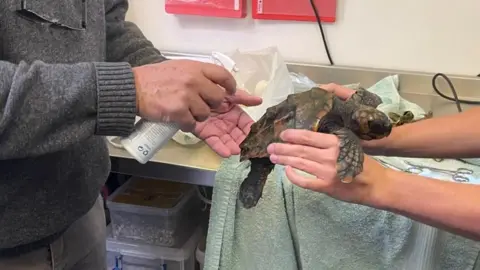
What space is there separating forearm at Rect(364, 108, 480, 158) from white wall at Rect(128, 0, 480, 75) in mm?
531

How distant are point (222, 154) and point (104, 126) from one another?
343 millimetres

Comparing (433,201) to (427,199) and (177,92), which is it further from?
(177,92)

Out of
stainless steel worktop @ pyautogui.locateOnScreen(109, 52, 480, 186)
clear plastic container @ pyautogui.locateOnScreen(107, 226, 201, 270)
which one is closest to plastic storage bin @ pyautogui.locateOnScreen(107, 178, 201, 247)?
clear plastic container @ pyautogui.locateOnScreen(107, 226, 201, 270)

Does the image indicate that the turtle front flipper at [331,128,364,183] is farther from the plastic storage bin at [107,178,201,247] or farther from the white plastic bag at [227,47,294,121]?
the plastic storage bin at [107,178,201,247]

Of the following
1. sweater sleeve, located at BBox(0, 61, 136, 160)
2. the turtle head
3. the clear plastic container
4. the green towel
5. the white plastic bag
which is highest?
sweater sleeve, located at BBox(0, 61, 136, 160)

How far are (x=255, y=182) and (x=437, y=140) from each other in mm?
349

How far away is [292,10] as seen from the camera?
1.65m

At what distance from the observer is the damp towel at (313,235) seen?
1107mm

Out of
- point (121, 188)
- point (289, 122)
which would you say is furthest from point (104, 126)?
point (121, 188)

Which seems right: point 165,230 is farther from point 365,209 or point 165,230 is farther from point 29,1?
point 29,1

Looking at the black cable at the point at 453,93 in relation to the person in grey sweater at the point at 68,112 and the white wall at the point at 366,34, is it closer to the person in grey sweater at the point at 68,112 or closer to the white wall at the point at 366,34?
the white wall at the point at 366,34

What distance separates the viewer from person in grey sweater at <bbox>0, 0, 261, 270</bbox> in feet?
2.43

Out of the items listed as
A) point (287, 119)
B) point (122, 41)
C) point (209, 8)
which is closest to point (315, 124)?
point (287, 119)

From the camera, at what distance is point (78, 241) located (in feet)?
3.43
